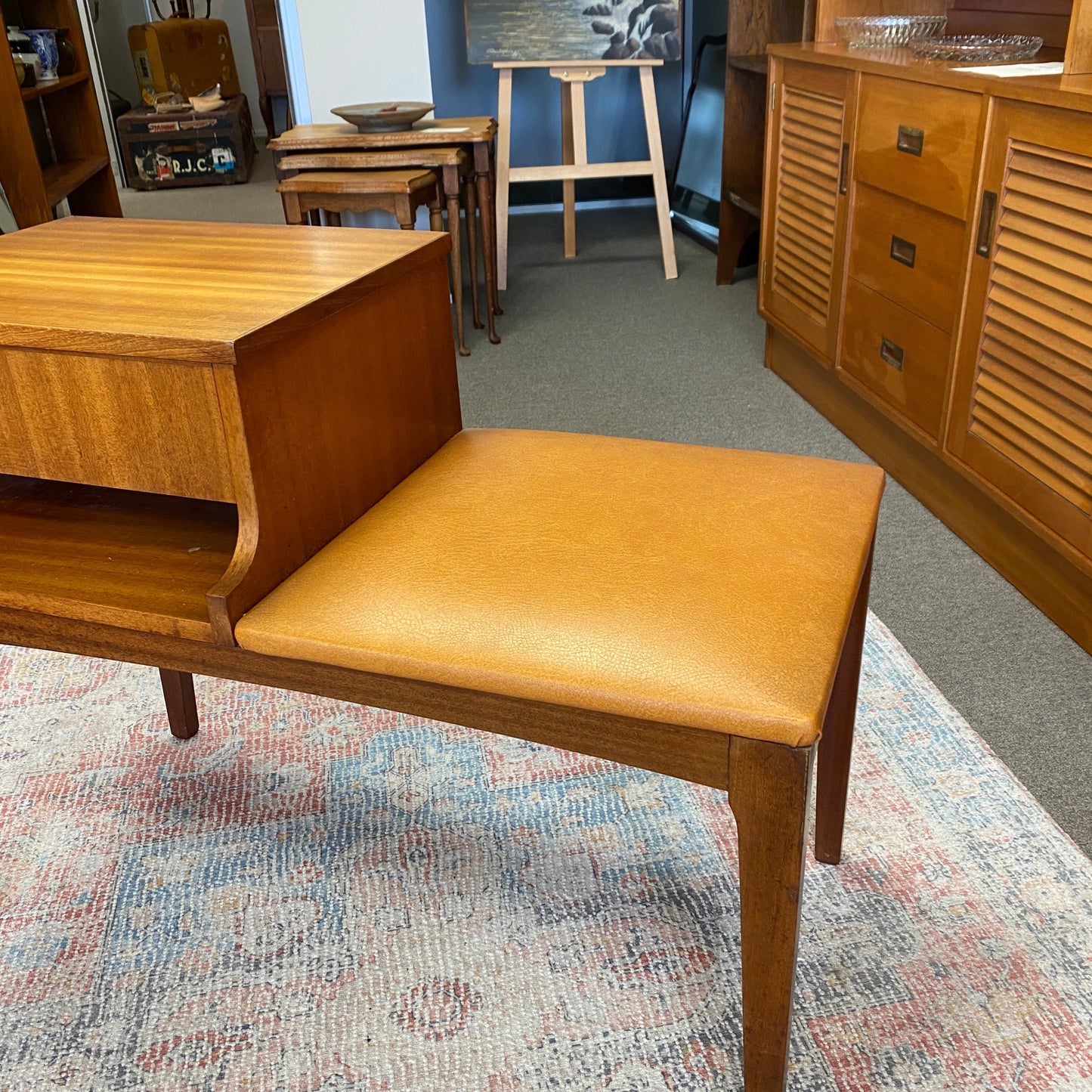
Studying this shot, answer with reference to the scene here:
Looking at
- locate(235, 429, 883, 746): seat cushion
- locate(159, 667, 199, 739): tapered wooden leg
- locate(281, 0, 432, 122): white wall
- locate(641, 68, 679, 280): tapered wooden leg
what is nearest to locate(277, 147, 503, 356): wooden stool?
locate(281, 0, 432, 122): white wall

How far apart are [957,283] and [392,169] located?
1.72m

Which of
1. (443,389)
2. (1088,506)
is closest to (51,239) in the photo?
(443,389)

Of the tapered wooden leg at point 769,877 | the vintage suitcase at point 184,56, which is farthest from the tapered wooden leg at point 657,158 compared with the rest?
the vintage suitcase at point 184,56

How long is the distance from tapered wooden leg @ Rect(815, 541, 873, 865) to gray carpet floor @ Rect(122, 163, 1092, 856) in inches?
12.5

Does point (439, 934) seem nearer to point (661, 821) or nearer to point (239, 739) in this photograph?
point (661, 821)

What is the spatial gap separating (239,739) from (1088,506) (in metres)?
1.29

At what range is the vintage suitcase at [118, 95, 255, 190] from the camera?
19.1 ft

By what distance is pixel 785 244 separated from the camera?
2.72 m

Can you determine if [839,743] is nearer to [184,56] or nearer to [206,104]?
[206,104]

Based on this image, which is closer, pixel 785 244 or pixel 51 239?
pixel 51 239

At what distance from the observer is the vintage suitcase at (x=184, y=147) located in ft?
19.1

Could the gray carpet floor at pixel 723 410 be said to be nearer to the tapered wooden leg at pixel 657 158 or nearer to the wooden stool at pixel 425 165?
the tapered wooden leg at pixel 657 158

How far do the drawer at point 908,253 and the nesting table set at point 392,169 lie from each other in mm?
1072

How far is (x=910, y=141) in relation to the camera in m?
2.02
